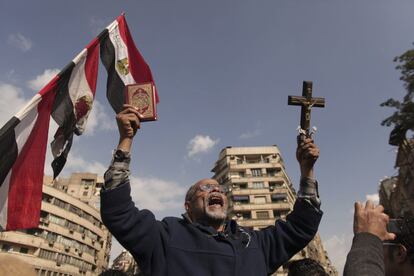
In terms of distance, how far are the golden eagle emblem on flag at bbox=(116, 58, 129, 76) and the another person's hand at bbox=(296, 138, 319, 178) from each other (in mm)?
4827

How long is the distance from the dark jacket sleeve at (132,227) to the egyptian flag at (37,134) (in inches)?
89.9

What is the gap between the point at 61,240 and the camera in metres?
43.0

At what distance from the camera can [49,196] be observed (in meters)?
42.1

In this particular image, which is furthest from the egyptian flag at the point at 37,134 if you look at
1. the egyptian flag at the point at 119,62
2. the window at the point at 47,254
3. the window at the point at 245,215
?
the window at the point at 245,215

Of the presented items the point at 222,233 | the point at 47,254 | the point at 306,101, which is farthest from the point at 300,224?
the point at 47,254

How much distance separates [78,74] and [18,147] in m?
1.82

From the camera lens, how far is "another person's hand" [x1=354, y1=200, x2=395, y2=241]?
193cm

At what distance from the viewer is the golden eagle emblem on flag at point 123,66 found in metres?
6.66

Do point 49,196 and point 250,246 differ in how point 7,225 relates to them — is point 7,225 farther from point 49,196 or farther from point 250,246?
point 49,196

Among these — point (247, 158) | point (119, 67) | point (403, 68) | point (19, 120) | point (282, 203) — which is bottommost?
point (19, 120)

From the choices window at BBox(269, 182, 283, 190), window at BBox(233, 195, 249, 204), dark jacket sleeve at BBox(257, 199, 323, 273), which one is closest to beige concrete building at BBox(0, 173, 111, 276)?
window at BBox(233, 195, 249, 204)

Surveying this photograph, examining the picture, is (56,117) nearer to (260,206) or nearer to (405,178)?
(405,178)

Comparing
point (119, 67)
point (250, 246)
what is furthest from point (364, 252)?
point (119, 67)

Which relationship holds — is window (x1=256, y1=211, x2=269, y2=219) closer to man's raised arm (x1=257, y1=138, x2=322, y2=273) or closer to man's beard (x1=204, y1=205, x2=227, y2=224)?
man's raised arm (x1=257, y1=138, x2=322, y2=273)
